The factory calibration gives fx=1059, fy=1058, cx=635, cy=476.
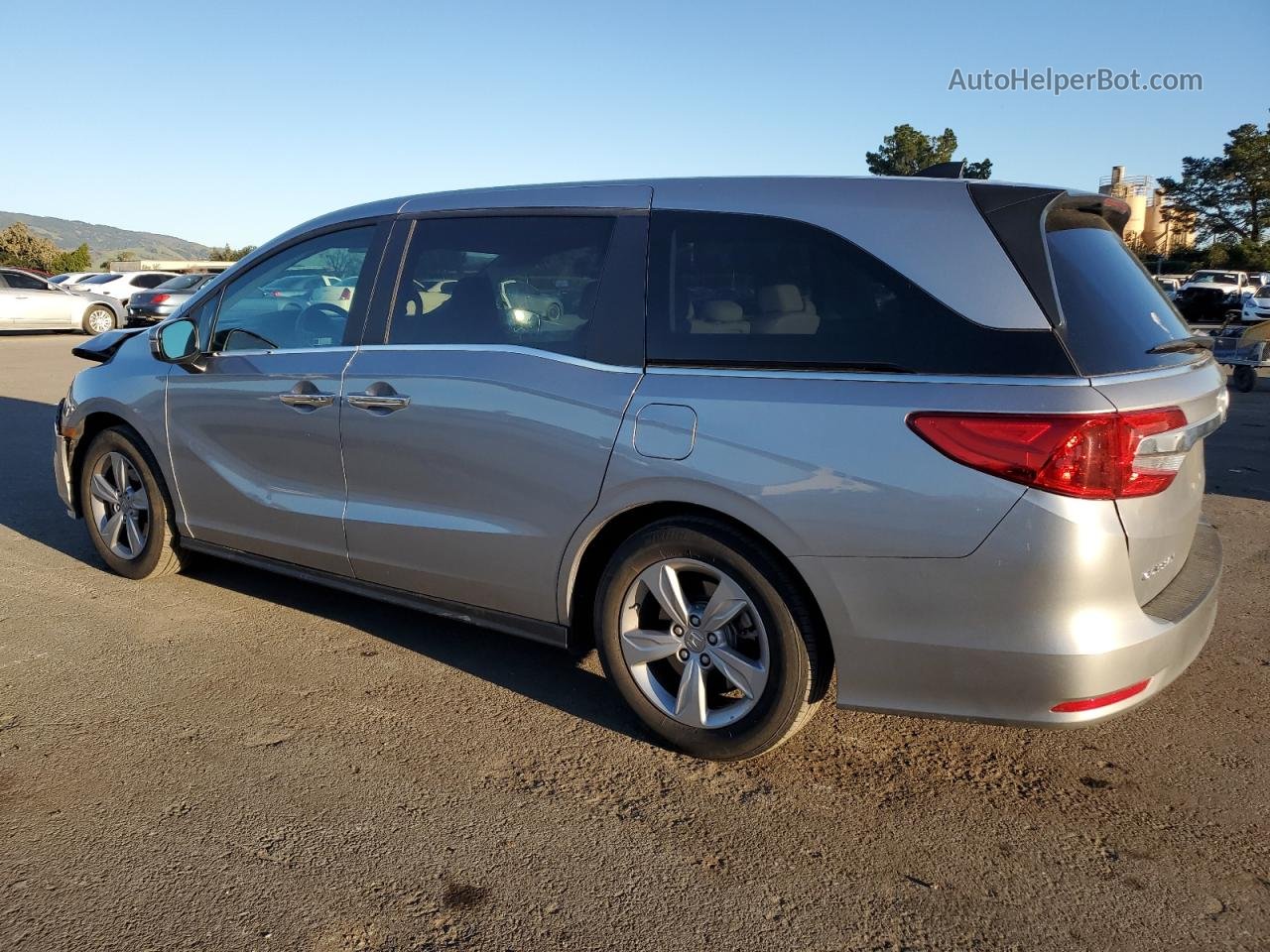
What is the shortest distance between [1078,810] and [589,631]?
1716 millimetres

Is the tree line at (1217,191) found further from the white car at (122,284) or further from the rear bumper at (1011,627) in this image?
the rear bumper at (1011,627)

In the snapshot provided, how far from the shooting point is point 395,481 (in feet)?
13.2

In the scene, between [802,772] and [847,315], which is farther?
[802,772]

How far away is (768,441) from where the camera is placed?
309 centimetres

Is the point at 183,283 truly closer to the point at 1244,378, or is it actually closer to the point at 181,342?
the point at 1244,378

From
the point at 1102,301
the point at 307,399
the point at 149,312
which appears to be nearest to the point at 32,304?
the point at 149,312

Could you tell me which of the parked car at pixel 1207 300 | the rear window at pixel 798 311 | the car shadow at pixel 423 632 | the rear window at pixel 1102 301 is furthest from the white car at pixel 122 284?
the parked car at pixel 1207 300

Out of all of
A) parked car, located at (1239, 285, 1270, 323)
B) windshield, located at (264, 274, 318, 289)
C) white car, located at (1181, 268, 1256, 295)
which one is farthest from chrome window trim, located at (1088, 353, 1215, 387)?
white car, located at (1181, 268, 1256, 295)

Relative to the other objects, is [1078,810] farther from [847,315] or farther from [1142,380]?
[847,315]

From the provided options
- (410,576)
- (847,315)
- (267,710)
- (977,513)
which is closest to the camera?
(977,513)

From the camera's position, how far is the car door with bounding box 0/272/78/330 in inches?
841

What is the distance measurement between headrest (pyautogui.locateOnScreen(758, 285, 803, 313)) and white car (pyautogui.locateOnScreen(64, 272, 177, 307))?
965 inches

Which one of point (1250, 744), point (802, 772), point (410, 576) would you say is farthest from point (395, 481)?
point (1250, 744)

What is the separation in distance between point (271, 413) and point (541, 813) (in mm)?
2200
